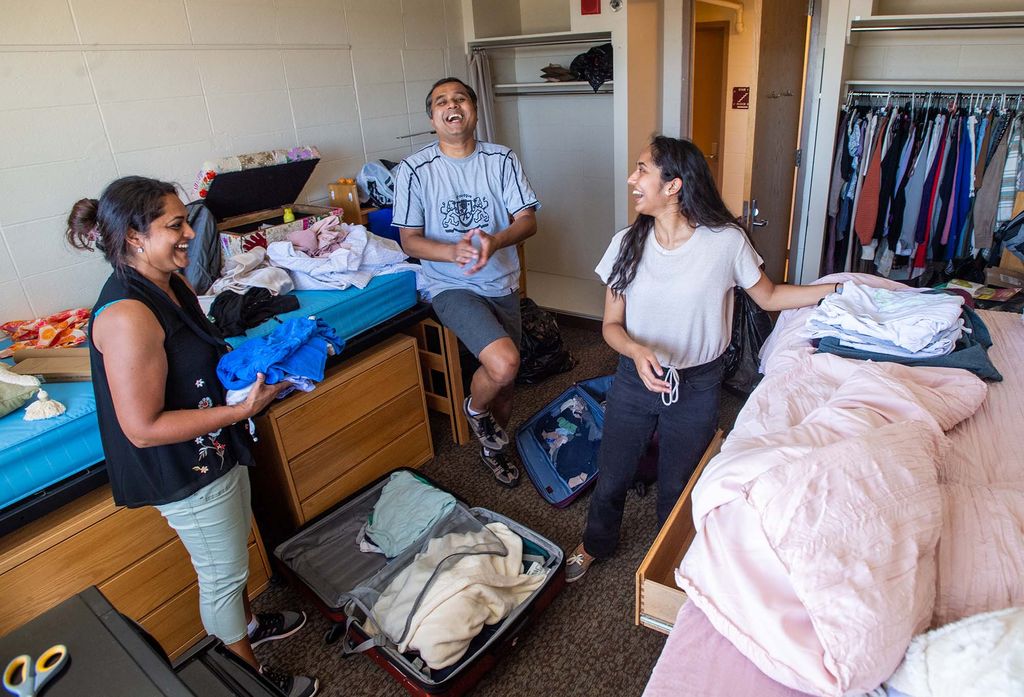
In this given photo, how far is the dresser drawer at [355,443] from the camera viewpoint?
7.45ft

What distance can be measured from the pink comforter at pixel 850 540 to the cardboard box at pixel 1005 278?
4.98 feet

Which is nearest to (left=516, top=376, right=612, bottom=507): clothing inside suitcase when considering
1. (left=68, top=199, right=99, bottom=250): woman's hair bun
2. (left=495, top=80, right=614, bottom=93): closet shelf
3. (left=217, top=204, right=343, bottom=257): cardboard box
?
(left=217, top=204, right=343, bottom=257): cardboard box

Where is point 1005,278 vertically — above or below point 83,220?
below

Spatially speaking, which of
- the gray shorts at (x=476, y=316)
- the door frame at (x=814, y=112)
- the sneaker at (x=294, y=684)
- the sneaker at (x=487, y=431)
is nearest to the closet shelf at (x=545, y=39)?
the door frame at (x=814, y=112)

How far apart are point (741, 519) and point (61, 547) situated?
166 centimetres

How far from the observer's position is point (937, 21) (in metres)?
2.59

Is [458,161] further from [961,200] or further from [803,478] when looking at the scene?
[961,200]

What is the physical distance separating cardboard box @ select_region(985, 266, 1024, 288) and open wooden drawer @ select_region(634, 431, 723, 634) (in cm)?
175

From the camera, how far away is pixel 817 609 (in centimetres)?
87

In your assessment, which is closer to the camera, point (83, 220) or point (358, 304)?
point (83, 220)

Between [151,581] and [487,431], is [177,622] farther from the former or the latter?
[487,431]

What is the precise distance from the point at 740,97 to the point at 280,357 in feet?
15.4

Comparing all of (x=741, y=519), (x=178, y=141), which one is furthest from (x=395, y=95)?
(x=741, y=519)

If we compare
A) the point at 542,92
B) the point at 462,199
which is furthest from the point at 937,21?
the point at 542,92
